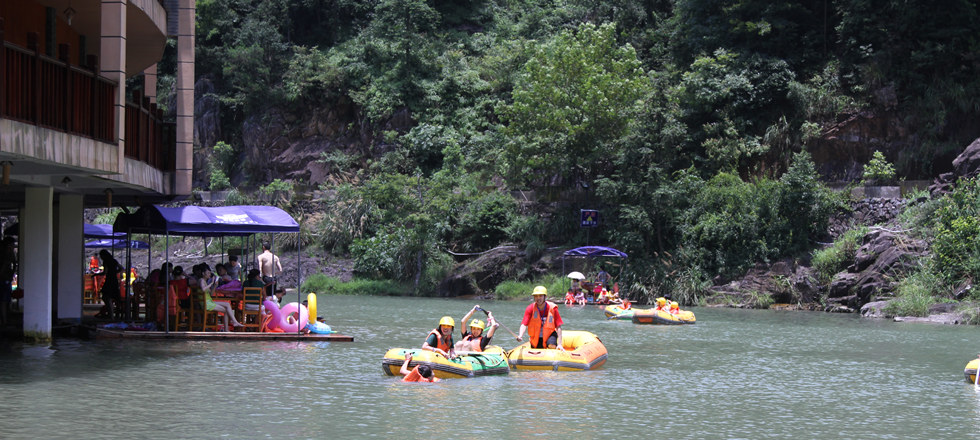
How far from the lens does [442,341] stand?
1756 cm

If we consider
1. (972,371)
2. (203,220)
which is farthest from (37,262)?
(972,371)

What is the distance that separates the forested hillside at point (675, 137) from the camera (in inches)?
1593

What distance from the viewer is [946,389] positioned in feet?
55.8

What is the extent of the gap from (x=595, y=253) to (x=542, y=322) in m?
21.7

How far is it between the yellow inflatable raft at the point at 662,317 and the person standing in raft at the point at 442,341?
1372 centimetres

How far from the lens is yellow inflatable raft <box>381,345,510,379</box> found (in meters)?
→ 17.0

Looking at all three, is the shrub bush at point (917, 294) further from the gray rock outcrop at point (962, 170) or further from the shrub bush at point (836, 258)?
the gray rock outcrop at point (962, 170)

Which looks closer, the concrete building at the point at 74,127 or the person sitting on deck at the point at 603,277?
the concrete building at the point at 74,127

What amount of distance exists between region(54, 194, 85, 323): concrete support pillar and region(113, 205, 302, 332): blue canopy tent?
1313 millimetres

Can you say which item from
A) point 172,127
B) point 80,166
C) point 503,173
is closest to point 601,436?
point 80,166

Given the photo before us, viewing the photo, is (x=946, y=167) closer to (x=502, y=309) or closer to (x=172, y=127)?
(x=502, y=309)

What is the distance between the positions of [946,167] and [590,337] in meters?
A: 26.5

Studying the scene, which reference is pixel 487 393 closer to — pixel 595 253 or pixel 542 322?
pixel 542 322

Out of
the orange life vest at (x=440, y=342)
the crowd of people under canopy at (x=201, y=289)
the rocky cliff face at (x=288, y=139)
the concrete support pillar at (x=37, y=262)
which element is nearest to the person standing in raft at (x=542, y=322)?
the orange life vest at (x=440, y=342)
